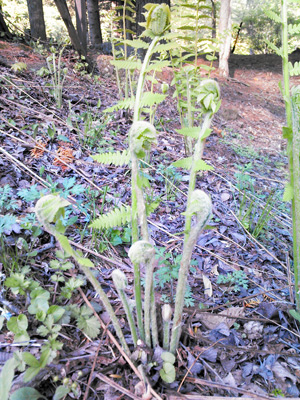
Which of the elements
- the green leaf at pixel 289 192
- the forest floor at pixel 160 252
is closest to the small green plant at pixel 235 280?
the forest floor at pixel 160 252

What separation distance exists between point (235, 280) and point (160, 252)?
1.48 ft

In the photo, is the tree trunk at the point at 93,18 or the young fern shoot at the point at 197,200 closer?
the young fern shoot at the point at 197,200

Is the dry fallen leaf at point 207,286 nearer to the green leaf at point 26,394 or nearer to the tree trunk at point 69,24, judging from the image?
the green leaf at point 26,394

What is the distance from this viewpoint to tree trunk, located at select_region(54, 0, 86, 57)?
3711 mm

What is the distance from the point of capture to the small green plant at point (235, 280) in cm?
150

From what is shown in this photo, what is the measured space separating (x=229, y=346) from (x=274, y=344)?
263 mm

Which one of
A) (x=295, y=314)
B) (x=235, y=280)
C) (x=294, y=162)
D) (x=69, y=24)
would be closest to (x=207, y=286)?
(x=235, y=280)

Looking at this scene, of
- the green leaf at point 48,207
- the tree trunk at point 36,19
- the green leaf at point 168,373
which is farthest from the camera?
the tree trunk at point 36,19

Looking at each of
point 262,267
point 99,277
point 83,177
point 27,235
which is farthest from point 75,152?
point 262,267

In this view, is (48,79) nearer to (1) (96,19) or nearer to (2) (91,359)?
(2) (91,359)

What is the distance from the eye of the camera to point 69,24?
382cm

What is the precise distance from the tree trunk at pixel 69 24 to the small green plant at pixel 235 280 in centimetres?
388

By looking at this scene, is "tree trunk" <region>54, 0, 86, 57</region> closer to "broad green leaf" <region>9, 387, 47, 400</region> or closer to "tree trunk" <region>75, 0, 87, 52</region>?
"tree trunk" <region>75, 0, 87, 52</region>

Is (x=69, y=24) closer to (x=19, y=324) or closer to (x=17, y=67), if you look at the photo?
(x=17, y=67)
